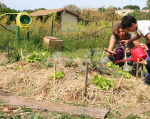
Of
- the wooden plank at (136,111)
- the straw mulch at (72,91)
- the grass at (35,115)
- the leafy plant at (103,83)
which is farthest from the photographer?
the leafy plant at (103,83)

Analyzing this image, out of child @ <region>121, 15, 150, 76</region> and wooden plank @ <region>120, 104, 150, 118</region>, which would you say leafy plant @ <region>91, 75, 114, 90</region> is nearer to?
wooden plank @ <region>120, 104, 150, 118</region>

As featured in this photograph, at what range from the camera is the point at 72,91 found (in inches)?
97.1

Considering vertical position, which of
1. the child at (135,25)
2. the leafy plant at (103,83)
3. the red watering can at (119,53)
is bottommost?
the leafy plant at (103,83)

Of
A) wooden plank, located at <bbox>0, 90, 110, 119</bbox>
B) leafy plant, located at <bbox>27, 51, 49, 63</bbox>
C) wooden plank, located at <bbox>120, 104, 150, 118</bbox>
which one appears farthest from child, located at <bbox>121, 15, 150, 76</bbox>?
leafy plant, located at <bbox>27, 51, 49, 63</bbox>

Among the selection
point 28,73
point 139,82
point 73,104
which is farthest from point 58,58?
point 139,82

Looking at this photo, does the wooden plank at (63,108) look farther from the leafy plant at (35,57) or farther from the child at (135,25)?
the child at (135,25)

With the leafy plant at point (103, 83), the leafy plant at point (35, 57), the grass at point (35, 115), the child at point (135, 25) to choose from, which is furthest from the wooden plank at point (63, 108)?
the child at point (135, 25)

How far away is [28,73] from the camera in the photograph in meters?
3.10

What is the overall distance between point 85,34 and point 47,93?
6371 millimetres

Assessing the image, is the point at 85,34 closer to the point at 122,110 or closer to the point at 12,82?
the point at 12,82

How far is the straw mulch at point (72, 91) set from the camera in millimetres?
2365

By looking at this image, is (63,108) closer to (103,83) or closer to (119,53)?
(103,83)

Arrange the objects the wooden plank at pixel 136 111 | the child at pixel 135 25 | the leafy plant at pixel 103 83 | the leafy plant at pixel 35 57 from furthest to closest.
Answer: the leafy plant at pixel 35 57 → the child at pixel 135 25 → the leafy plant at pixel 103 83 → the wooden plank at pixel 136 111

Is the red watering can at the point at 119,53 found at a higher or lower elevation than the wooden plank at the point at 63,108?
higher
